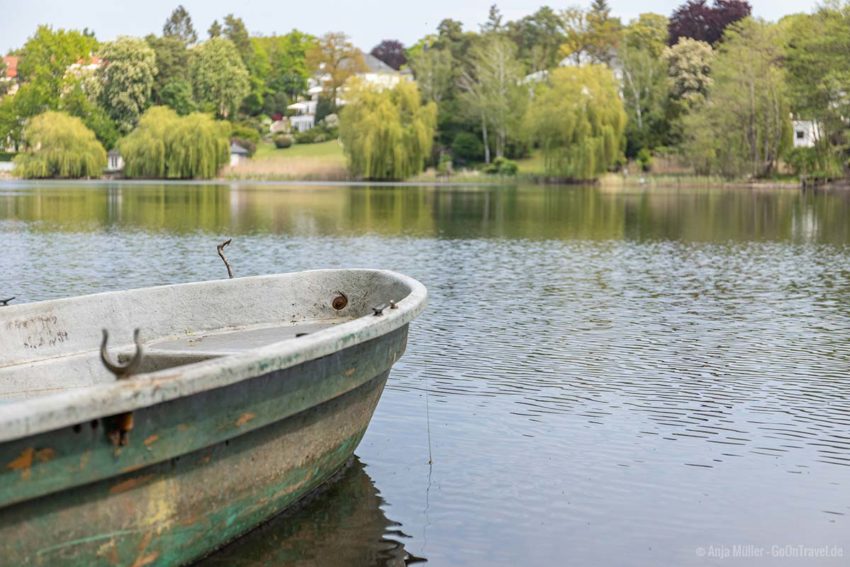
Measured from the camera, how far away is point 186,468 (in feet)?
19.7

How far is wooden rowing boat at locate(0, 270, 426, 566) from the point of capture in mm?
5207

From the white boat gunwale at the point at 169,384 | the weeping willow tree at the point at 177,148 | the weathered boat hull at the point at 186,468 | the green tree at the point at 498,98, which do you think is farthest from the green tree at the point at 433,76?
the white boat gunwale at the point at 169,384

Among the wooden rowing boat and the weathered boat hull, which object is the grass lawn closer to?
the wooden rowing boat

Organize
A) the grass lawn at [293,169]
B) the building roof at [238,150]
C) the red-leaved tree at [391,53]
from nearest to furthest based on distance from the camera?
the grass lawn at [293,169] < the building roof at [238,150] < the red-leaved tree at [391,53]

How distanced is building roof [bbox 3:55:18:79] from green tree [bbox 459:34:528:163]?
70309 mm

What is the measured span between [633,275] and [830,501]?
14601 mm

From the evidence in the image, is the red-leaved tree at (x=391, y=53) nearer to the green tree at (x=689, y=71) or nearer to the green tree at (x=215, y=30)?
the green tree at (x=215, y=30)

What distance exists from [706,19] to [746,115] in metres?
28.8

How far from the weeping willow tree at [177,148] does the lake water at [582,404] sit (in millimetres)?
61495

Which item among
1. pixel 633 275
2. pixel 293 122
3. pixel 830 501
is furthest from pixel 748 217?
pixel 293 122

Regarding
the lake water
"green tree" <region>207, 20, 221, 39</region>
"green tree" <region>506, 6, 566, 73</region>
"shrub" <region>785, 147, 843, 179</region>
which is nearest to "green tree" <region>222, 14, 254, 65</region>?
"green tree" <region>207, 20, 221, 39</region>

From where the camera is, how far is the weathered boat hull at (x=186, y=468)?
17.2ft

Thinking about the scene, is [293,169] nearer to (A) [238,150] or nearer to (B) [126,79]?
(A) [238,150]

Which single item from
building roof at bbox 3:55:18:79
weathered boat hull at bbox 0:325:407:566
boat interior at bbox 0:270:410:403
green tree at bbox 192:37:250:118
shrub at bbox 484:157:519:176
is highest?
building roof at bbox 3:55:18:79
